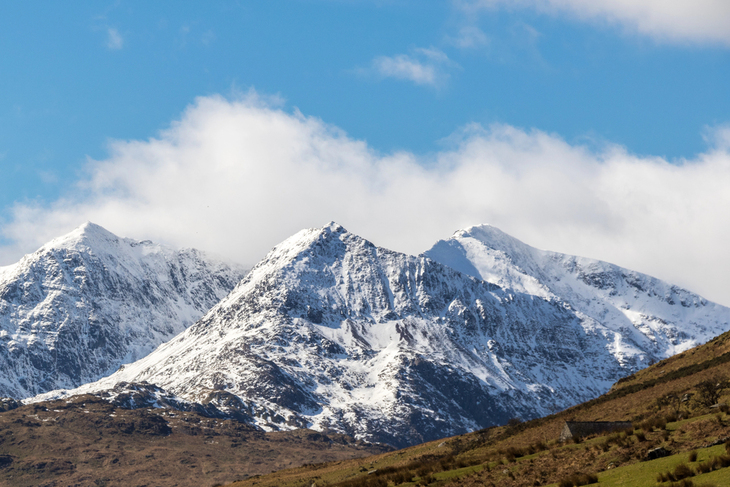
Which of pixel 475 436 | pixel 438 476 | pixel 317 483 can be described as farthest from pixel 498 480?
pixel 475 436

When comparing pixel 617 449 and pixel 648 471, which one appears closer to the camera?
pixel 648 471

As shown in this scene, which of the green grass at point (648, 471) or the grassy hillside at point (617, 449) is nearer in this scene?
the green grass at point (648, 471)

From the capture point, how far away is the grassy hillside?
34.1 meters

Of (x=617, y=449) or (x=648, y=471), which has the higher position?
(x=617, y=449)

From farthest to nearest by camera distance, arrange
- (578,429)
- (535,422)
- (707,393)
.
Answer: (535,422) → (707,393) → (578,429)

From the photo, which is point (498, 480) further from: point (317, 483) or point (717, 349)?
point (717, 349)

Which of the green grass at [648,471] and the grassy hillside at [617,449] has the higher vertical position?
the grassy hillside at [617,449]

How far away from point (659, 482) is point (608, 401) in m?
52.2

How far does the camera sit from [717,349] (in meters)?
85.5

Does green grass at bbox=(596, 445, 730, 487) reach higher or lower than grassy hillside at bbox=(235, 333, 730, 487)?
lower

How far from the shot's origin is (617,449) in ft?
134

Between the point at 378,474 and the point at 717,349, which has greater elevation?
the point at 717,349

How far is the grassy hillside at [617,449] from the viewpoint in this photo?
3409 centimetres

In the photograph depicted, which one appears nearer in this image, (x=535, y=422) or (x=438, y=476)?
(x=438, y=476)
